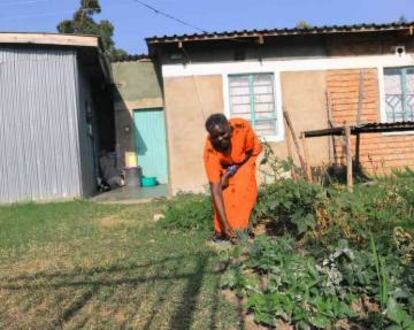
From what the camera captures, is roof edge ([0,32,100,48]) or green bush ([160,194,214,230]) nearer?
green bush ([160,194,214,230])

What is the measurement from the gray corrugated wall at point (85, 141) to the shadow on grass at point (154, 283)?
7.53m

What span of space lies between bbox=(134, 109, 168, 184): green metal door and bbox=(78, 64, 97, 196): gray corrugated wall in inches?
78.8

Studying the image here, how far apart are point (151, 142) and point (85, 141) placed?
4087mm

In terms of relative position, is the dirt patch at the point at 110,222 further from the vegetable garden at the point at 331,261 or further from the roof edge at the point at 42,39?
the roof edge at the point at 42,39

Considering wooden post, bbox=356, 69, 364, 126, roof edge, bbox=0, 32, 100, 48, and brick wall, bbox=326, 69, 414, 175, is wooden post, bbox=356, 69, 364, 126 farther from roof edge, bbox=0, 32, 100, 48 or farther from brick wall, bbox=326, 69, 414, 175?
roof edge, bbox=0, 32, 100, 48

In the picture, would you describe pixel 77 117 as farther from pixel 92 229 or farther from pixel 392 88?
pixel 392 88

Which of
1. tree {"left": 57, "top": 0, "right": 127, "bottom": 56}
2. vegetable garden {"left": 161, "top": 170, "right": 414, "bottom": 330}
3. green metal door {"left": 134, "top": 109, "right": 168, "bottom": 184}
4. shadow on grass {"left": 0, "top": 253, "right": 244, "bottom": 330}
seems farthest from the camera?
tree {"left": 57, "top": 0, "right": 127, "bottom": 56}

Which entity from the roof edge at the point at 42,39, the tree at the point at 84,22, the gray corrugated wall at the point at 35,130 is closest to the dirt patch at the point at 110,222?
the gray corrugated wall at the point at 35,130

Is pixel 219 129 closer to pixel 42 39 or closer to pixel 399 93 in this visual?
pixel 42 39

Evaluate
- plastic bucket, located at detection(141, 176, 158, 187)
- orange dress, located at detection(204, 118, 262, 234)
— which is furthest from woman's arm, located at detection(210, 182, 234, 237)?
plastic bucket, located at detection(141, 176, 158, 187)

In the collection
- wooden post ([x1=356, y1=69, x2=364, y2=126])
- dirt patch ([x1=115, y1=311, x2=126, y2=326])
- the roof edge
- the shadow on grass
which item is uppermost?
the roof edge

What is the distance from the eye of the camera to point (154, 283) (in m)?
5.30

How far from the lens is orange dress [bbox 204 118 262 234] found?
20.6 ft

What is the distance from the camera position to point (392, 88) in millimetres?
13484
